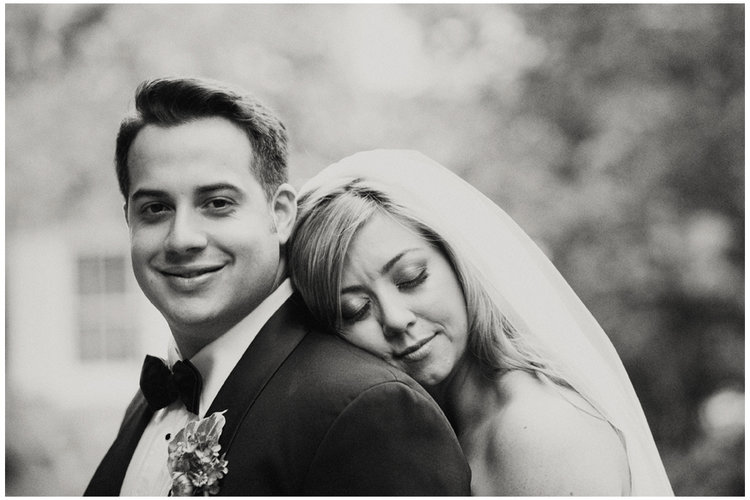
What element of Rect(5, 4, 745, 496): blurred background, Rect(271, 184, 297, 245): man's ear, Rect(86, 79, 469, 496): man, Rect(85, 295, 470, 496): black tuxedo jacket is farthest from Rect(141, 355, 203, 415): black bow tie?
Rect(5, 4, 745, 496): blurred background

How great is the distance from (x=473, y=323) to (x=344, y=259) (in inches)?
15.4

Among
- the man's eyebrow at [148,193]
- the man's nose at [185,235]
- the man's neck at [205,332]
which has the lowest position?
the man's neck at [205,332]

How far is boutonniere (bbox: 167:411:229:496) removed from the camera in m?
1.68

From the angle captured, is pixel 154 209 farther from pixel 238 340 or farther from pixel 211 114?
pixel 238 340

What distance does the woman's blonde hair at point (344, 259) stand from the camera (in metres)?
1.89

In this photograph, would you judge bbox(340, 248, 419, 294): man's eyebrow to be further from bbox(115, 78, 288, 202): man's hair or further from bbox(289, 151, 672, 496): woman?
bbox(115, 78, 288, 202): man's hair

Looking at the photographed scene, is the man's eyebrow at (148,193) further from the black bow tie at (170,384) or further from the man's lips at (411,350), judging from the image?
the man's lips at (411,350)

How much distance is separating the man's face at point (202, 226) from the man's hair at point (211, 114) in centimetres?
2

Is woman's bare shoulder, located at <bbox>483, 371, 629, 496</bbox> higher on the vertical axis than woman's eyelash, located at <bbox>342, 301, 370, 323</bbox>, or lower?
lower

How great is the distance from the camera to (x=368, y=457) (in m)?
1.54

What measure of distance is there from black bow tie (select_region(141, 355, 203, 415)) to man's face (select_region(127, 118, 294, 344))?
0.10 meters

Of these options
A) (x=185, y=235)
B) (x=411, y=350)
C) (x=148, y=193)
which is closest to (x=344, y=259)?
(x=411, y=350)

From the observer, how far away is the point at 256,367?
1763 mm

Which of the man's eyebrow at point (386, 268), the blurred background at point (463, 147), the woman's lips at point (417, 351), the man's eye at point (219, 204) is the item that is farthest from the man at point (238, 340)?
the blurred background at point (463, 147)
